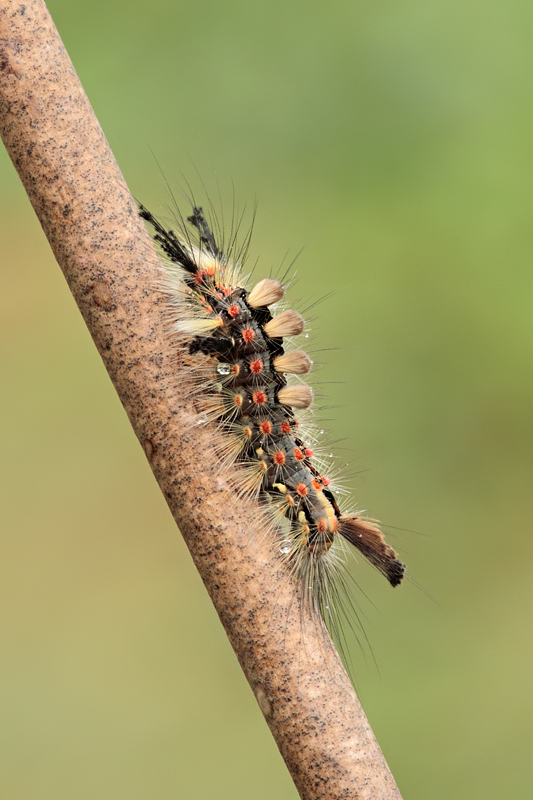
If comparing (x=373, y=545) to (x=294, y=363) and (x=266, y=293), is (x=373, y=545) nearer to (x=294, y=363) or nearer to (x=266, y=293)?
(x=294, y=363)

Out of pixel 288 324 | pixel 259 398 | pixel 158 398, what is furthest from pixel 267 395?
pixel 158 398

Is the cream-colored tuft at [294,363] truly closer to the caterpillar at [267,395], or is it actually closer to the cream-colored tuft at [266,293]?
the caterpillar at [267,395]

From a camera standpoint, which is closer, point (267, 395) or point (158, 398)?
point (158, 398)

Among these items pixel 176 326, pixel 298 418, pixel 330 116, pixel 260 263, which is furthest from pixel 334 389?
pixel 176 326

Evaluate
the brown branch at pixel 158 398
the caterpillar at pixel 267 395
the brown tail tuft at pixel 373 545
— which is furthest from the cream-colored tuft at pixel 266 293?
the brown tail tuft at pixel 373 545

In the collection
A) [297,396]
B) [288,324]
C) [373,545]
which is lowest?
[373,545]

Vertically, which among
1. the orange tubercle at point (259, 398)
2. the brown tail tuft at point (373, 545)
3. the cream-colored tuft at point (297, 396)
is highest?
the orange tubercle at point (259, 398)

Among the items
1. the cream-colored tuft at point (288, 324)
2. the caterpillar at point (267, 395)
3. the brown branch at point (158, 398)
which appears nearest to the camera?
the brown branch at point (158, 398)
